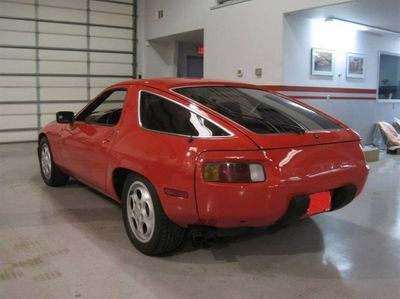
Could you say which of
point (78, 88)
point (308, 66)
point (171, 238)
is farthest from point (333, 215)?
point (78, 88)

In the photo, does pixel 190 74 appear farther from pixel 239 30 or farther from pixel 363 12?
pixel 363 12

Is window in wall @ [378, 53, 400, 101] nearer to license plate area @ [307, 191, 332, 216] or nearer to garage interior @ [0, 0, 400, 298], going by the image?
garage interior @ [0, 0, 400, 298]

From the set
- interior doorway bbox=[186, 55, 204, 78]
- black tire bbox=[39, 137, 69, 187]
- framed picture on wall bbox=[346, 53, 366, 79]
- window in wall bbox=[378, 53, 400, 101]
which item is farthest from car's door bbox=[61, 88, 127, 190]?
interior doorway bbox=[186, 55, 204, 78]

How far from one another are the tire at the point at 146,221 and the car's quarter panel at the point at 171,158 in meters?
0.10

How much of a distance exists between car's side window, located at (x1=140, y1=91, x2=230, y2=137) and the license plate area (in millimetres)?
690

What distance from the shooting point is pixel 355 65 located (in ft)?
28.1

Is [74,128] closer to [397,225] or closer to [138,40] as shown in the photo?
[397,225]

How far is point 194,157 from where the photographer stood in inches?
94.5

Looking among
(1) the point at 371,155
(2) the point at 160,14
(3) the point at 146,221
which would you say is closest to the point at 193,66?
(2) the point at 160,14

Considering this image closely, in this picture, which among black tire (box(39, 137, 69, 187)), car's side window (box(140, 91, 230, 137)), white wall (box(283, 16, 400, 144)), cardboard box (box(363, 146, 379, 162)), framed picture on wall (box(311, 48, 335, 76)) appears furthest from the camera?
framed picture on wall (box(311, 48, 335, 76))

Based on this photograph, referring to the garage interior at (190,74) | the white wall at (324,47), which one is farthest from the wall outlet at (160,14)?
the white wall at (324,47)

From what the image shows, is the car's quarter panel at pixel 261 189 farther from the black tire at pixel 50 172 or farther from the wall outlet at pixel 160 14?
the wall outlet at pixel 160 14

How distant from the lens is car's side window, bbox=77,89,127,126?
338cm

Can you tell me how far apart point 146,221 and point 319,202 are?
3.79 ft
